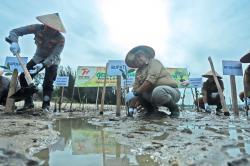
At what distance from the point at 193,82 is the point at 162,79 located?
8.19 m

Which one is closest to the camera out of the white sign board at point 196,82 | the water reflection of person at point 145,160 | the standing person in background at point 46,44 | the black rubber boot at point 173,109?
the water reflection of person at point 145,160

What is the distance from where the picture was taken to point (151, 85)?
4680 mm

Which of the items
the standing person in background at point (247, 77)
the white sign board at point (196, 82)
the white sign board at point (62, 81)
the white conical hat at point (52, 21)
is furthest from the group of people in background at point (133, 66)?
the white sign board at point (196, 82)

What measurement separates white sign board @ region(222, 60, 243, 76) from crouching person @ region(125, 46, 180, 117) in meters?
2.72

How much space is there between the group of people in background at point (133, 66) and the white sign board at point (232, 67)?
2.74 meters

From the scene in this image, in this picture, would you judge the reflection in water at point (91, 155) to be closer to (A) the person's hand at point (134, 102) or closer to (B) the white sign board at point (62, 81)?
(A) the person's hand at point (134, 102)

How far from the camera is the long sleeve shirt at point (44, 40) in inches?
216

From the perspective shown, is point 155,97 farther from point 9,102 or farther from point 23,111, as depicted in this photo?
point 9,102

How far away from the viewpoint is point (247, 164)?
125 centimetres

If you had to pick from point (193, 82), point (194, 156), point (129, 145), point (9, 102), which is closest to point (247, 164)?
point (194, 156)

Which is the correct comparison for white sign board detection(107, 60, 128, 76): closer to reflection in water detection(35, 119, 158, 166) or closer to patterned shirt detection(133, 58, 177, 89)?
patterned shirt detection(133, 58, 177, 89)

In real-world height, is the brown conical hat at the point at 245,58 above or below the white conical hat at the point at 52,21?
below

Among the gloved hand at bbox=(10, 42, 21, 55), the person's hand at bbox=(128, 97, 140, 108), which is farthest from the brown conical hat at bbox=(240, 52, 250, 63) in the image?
the gloved hand at bbox=(10, 42, 21, 55)

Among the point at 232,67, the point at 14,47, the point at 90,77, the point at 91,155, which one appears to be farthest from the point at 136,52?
the point at 90,77
